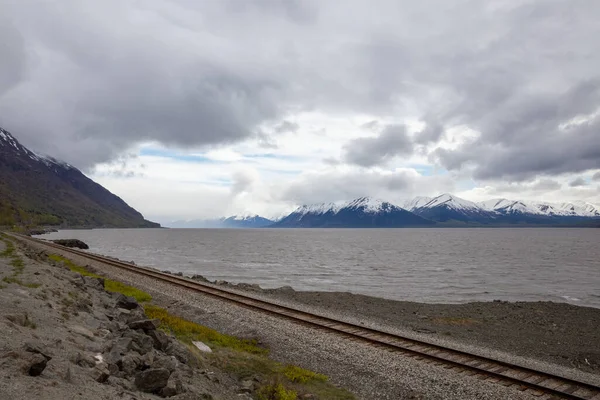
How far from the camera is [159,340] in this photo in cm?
1428

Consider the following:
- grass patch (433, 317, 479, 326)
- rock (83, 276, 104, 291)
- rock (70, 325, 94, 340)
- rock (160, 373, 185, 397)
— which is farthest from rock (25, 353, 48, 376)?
grass patch (433, 317, 479, 326)

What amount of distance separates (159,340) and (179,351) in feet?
2.56

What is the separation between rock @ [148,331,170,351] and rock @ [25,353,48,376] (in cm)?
570

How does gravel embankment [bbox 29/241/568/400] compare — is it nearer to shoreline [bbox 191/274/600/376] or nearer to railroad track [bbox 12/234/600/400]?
railroad track [bbox 12/234/600/400]

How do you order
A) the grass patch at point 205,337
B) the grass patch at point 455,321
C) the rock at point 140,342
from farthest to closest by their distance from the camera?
the grass patch at point 455,321 < the grass patch at point 205,337 < the rock at point 140,342

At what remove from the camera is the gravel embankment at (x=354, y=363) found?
14227mm

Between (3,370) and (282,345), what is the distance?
1292cm

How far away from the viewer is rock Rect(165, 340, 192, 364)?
13.9 metres

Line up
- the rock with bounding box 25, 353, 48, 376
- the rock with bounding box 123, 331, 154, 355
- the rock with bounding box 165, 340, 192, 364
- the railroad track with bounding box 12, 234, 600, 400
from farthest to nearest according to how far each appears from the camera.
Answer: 1. the railroad track with bounding box 12, 234, 600, 400
2. the rock with bounding box 165, 340, 192, 364
3. the rock with bounding box 123, 331, 154, 355
4. the rock with bounding box 25, 353, 48, 376

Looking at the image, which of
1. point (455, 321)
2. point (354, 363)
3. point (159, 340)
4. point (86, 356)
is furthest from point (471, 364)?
point (455, 321)

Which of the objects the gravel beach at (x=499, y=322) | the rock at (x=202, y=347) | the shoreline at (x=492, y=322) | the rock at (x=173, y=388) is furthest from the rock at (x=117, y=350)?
the gravel beach at (x=499, y=322)

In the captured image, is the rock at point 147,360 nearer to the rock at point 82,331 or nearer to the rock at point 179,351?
the rock at point 179,351

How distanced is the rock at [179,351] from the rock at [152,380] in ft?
12.9

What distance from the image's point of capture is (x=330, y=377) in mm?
15789
